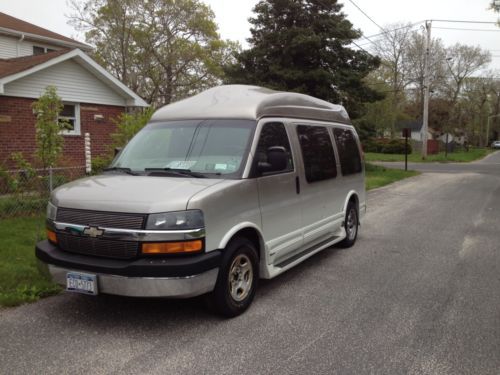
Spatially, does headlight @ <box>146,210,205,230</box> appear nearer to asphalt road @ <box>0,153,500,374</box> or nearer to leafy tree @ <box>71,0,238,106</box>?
asphalt road @ <box>0,153,500,374</box>

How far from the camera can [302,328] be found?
→ 4.11 metres

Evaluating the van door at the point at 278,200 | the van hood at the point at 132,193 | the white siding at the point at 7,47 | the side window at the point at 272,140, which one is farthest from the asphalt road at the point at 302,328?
the white siding at the point at 7,47

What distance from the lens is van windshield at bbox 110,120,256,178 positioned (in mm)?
4590

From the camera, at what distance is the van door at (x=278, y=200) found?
4789 millimetres

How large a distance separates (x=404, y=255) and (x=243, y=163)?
3.48m

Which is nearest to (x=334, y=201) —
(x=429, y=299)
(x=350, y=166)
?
(x=350, y=166)

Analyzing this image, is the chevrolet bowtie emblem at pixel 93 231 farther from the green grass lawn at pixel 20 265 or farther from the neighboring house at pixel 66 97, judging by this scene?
the neighboring house at pixel 66 97

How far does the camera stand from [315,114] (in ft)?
20.8

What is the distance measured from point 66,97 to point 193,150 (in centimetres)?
1160

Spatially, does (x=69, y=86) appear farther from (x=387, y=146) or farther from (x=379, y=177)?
(x=387, y=146)

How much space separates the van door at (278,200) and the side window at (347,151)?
5.90ft

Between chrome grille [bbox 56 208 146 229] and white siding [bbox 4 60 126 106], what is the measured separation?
1061 centimetres

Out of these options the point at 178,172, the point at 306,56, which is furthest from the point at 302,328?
the point at 306,56

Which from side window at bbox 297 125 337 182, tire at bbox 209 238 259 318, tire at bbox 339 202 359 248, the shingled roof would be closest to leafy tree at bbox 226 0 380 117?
the shingled roof
